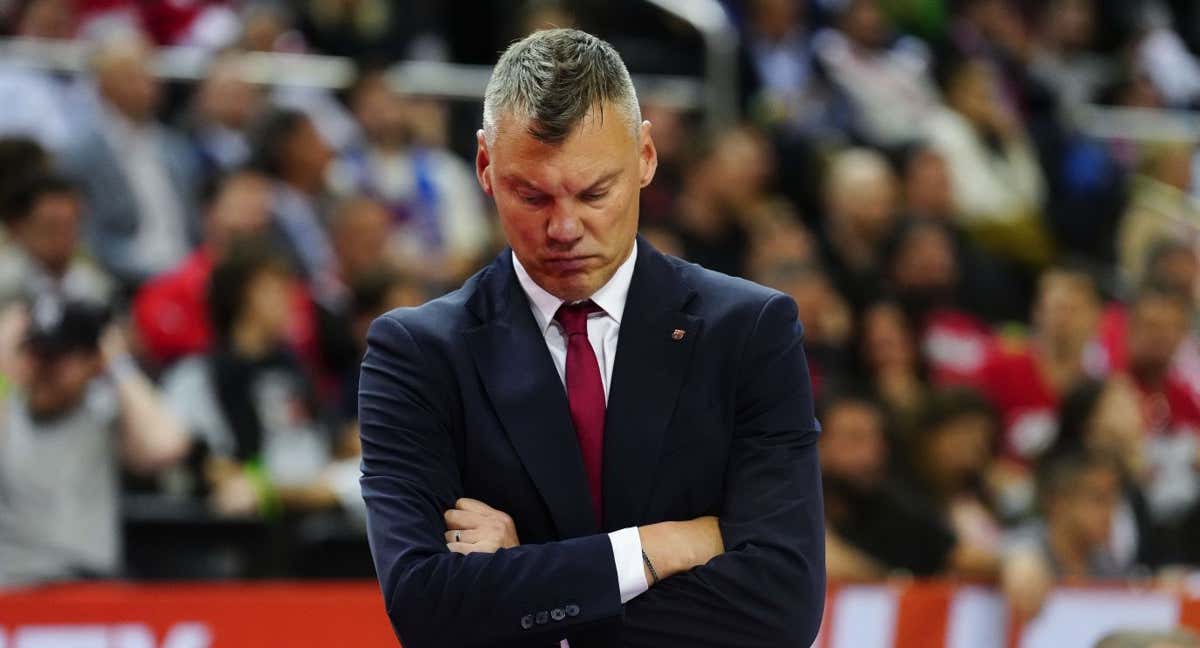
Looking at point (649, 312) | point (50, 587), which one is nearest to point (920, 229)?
point (50, 587)

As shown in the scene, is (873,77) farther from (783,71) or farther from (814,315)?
(814,315)

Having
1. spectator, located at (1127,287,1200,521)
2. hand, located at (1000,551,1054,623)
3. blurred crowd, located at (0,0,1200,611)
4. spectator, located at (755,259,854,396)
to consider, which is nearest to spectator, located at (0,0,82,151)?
blurred crowd, located at (0,0,1200,611)

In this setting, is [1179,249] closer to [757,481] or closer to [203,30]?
[203,30]

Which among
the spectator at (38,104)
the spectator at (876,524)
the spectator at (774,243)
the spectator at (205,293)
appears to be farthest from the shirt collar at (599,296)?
the spectator at (774,243)

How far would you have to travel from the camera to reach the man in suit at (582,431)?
296 centimetres

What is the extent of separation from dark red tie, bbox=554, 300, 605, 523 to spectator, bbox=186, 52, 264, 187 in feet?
19.3

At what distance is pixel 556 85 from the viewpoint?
9.71ft

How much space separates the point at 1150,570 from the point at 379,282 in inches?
135

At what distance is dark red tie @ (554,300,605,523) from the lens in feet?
10.0

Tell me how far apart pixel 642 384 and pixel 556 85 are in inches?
20.4

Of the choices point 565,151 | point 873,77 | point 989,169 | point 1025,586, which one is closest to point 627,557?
point 565,151

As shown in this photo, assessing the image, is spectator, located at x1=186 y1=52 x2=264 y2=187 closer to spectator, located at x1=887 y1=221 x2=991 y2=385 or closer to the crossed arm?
spectator, located at x1=887 y1=221 x2=991 y2=385

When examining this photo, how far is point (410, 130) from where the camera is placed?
9.67 metres

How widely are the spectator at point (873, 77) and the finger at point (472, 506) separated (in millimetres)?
8147
